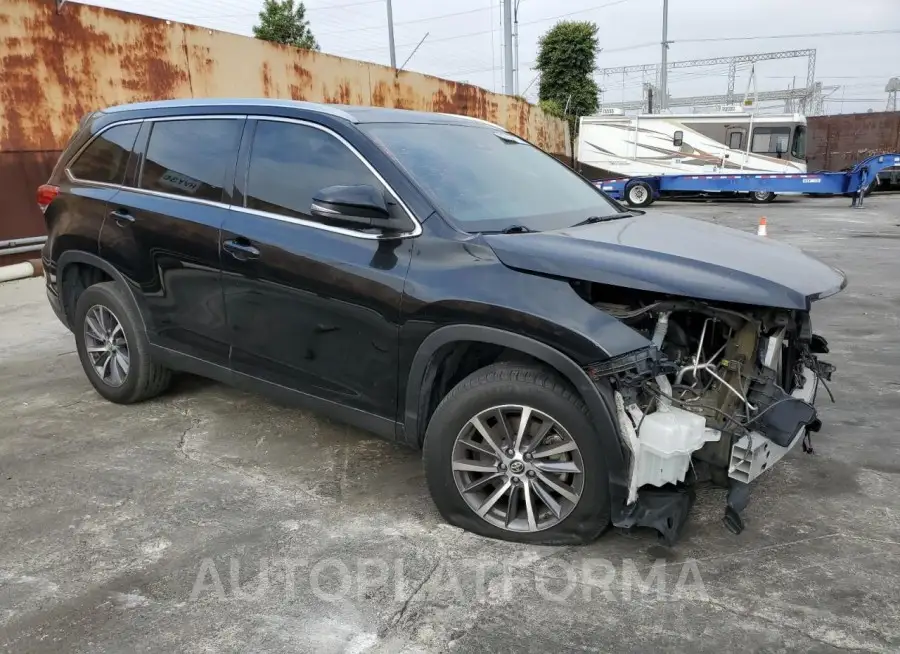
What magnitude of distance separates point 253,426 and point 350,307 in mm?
1503

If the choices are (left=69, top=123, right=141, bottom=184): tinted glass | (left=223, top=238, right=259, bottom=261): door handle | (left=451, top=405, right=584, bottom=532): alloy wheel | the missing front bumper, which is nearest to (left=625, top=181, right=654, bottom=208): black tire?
(left=69, top=123, right=141, bottom=184): tinted glass

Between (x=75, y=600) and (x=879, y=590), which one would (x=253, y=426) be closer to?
(x=75, y=600)

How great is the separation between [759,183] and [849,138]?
516 inches

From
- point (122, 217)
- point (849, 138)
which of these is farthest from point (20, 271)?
point (849, 138)

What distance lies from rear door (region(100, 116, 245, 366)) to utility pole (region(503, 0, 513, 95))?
19653mm

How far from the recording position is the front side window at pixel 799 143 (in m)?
23.4

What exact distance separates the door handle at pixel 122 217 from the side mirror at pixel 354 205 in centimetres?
164

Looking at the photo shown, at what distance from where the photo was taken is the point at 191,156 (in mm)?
3941

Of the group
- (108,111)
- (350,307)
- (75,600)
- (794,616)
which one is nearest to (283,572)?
(75,600)

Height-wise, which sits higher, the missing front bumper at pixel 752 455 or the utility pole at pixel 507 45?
the utility pole at pixel 507 45

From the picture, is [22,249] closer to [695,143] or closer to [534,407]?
[534,407]

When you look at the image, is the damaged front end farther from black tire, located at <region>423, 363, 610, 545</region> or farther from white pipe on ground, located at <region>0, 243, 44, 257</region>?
white pipe on ground, located at <region>0, 243, 44, 257</region>

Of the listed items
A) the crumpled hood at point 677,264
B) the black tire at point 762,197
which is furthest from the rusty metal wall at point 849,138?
the crumpled hood at point 677,264

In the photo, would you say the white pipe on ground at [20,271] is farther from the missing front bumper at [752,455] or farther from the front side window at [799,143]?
the front side window at [799,143]
